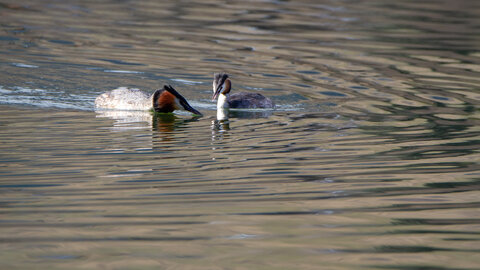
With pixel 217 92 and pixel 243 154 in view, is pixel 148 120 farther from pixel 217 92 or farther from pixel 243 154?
pixel 243 154

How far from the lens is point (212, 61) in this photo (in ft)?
65.0

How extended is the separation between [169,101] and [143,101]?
2.03 ft

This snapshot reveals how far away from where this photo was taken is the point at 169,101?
14.7 metres

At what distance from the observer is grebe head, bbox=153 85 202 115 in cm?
1446

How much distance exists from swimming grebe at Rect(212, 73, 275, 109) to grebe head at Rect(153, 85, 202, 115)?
66 cm

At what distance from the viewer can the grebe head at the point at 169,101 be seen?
14.5 metres

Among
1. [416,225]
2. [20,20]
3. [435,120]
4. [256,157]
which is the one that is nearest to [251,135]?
[256,157]

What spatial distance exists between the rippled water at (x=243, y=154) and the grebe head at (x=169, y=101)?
0.24m

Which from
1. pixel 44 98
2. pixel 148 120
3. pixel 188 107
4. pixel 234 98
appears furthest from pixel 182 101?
pixel 44 98

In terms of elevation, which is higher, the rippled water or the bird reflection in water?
the rippled water

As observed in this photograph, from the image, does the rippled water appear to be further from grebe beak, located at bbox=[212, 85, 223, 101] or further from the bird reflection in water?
grebe beak, located at bbox=[212, 85, 223, 101]

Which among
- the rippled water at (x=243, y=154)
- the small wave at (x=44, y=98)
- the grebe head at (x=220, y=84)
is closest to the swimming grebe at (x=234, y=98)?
the grebe head at (x=220, y=84)

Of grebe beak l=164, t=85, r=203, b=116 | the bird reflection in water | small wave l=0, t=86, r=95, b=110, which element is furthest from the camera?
small wave l=0, t=86, r=95, b=110

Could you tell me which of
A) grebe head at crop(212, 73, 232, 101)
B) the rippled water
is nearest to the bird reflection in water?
the rippled water
